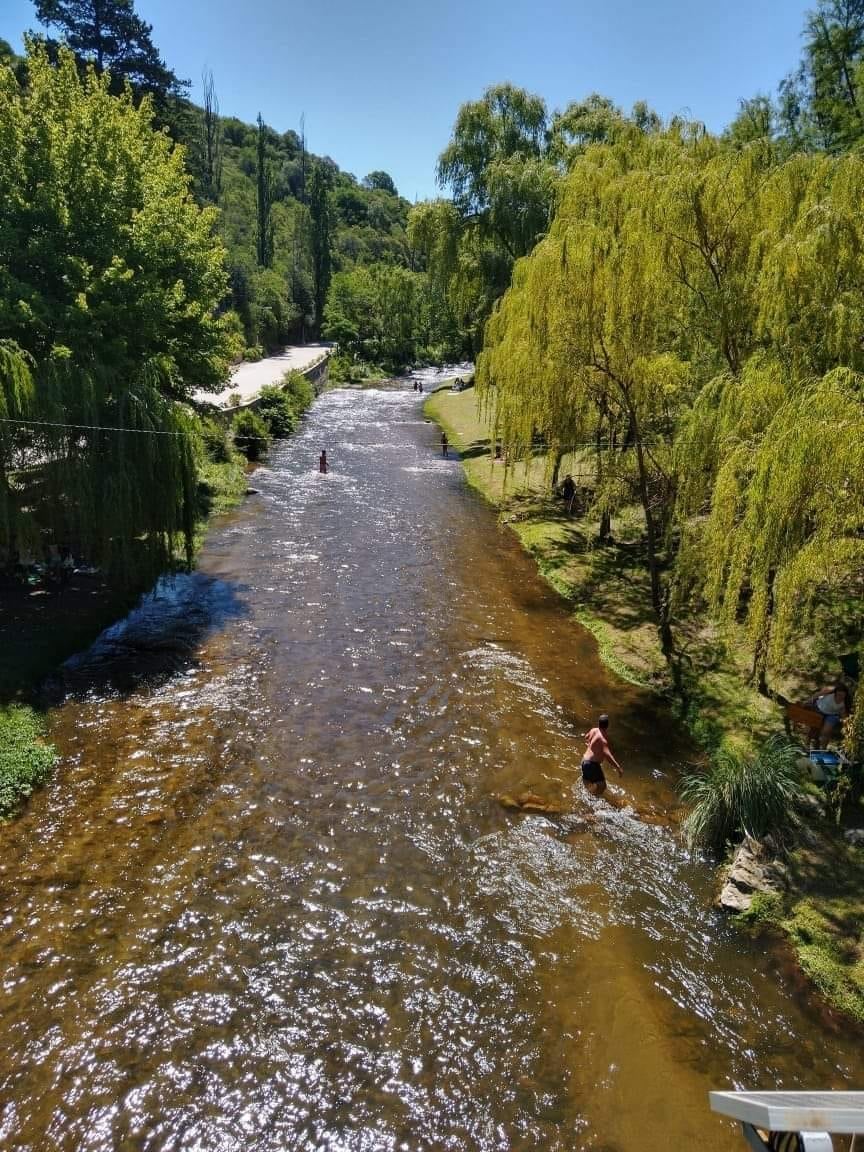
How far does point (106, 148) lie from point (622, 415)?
14095mm

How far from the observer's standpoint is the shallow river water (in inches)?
255

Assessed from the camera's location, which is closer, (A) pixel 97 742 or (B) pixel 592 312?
(A) pixel 97 742

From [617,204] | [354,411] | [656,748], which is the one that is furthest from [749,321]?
[354,411]

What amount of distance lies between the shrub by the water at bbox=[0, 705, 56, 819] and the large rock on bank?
969 cm

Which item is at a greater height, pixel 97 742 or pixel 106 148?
pixel 106 148

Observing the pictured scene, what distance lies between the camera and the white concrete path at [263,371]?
1500 inches

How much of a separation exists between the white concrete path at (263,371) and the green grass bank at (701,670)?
1585 centimetres

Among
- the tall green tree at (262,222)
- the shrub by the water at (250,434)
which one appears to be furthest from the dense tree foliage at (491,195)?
the tall green tree at (262,222)

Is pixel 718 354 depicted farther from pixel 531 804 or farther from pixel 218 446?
pixel 218 446

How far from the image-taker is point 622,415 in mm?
16672

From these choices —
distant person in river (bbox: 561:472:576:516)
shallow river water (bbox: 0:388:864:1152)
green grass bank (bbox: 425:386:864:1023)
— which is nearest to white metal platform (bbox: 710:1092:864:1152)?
shallow river water (bbox: 0:388:864:1152)

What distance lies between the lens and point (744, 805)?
9.69 meters

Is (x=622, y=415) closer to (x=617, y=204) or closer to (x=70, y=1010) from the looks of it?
(x=617, y=204)

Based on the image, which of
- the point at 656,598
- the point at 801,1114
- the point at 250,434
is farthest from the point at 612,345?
the point at 250,434
